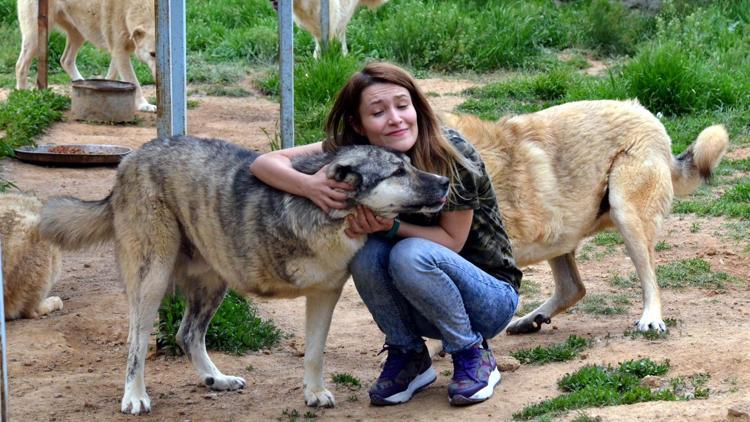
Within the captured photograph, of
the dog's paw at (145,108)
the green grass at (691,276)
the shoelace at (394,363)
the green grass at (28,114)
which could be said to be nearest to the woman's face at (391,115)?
the shoelace at (394,363)

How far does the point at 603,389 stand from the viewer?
423 centimetres

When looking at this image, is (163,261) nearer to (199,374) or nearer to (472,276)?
(199,374)

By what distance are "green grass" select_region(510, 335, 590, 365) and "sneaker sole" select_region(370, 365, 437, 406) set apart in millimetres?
596

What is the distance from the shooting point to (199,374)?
4.77m

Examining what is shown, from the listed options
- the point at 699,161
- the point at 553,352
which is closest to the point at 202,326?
the point at 553,352

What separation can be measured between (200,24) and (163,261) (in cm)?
1008

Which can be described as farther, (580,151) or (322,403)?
(580,151)

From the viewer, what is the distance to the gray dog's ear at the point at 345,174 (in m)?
3.99

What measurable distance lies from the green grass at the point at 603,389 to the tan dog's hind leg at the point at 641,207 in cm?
91

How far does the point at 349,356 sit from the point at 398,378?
0.91 meters

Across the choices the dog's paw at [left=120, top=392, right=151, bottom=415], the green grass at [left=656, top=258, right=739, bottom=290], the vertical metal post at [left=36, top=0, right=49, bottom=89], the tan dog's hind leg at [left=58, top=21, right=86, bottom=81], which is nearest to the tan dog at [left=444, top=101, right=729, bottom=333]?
the green grass at [left=656, top=258, right=739, bottom=290]

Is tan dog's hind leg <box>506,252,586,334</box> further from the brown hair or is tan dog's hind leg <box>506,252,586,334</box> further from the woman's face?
the woman's face

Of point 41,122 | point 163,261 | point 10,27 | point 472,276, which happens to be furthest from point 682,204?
point 10,27

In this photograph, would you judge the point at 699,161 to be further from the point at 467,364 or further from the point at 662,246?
the point at 467,364
